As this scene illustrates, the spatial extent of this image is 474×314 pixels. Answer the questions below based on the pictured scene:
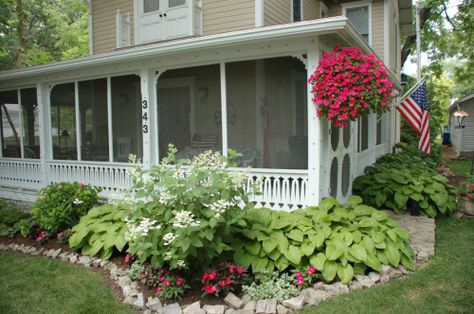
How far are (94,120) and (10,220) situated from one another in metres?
2.20

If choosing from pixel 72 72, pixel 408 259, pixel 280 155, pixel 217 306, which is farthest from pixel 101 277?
pixel 72 72

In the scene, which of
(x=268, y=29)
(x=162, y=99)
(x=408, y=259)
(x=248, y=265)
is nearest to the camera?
(x=248, y=265)

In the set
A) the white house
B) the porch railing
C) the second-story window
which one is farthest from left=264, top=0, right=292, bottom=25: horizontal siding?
the porch railing

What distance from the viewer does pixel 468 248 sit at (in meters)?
5.09

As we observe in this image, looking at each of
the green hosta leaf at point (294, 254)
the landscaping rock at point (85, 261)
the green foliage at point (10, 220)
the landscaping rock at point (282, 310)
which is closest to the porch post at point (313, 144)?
the green hosta leaf at point (294, 254)

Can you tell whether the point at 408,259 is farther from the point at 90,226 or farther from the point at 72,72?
the point at 72,72

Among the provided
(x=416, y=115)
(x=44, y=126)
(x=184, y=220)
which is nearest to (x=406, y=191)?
(x=416, y=115)

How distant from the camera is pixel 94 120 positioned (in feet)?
23.7

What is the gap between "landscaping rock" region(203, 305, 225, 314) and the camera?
11.6 feet

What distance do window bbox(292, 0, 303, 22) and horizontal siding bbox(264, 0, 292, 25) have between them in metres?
0.32

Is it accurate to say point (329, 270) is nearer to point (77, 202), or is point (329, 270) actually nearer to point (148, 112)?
point (77, 202)

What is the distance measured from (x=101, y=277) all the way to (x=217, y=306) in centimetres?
162

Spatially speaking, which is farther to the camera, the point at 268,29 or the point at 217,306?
the point at 268,29

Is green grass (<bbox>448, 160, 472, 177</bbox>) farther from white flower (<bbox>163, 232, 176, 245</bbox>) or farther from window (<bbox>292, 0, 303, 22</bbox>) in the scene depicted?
white flower (<bbox>163, 232, 176, 245</bbox>)
